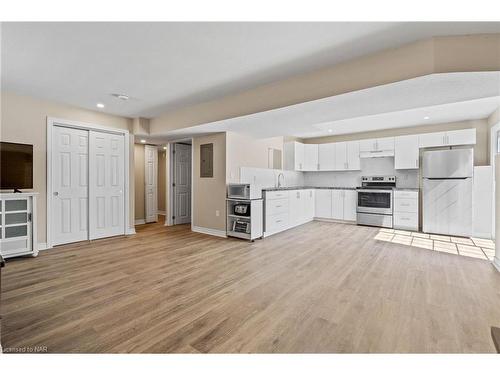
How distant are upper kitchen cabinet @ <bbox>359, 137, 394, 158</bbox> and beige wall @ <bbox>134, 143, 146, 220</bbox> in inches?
235

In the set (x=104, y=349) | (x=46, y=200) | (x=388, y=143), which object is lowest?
(x=104, y=349)

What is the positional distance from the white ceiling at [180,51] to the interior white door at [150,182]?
3235mm

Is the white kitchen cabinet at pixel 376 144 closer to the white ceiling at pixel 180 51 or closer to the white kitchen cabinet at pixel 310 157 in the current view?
the white kitchen cabinet at pixel 310 157

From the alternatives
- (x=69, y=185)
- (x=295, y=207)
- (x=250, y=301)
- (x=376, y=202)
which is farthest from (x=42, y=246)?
(x=376, y=202)

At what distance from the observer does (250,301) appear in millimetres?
2328

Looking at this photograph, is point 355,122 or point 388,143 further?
point 388,143

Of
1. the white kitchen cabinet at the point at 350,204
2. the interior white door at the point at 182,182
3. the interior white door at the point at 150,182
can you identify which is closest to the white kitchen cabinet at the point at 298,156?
the white kitchen cabinet at the point at 350,204

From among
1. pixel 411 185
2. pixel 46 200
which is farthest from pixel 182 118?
pixel 411 185
